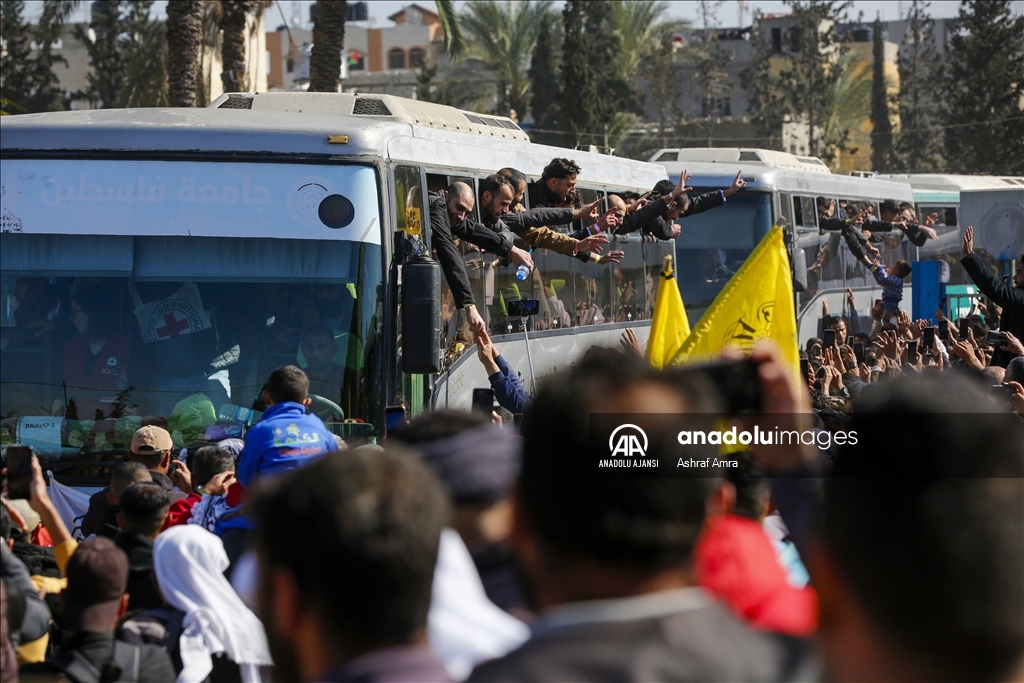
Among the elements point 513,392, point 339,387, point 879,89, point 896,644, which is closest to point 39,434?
point 339,387

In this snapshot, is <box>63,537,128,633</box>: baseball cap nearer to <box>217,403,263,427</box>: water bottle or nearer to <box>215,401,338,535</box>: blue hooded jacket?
<box>215,401,338,535</box>: blue hooded jacket

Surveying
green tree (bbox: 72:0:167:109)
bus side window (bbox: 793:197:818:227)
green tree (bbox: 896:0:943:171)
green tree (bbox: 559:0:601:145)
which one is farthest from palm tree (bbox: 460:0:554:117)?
bus side window (bbox: 793:197:818:227)

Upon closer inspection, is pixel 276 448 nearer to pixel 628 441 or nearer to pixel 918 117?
pixel 628 441

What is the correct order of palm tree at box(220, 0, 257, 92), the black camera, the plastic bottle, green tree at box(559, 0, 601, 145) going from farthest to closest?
green tree at box(559, 0, 601, 145) → palm tree at box(220, 0, 257, 92) → the black camera → the plastic bottle

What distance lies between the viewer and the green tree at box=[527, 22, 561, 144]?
1922 inches

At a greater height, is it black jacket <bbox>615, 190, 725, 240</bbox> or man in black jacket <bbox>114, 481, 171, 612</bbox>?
black jacket <bbox>615, 190, 725, 240</bbox>

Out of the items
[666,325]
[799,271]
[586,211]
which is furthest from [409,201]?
[799,271]

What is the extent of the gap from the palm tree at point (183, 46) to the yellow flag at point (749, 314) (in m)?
14.8

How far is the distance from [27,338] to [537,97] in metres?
43.0

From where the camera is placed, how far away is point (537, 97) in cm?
4966

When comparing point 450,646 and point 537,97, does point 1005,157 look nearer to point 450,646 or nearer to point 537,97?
point 537,97

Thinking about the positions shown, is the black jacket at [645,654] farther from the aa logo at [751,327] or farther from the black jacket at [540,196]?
the black jacket at [540,196]

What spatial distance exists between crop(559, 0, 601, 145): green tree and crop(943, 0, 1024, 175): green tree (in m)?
14.6

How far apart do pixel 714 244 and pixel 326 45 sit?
8.97 metres
